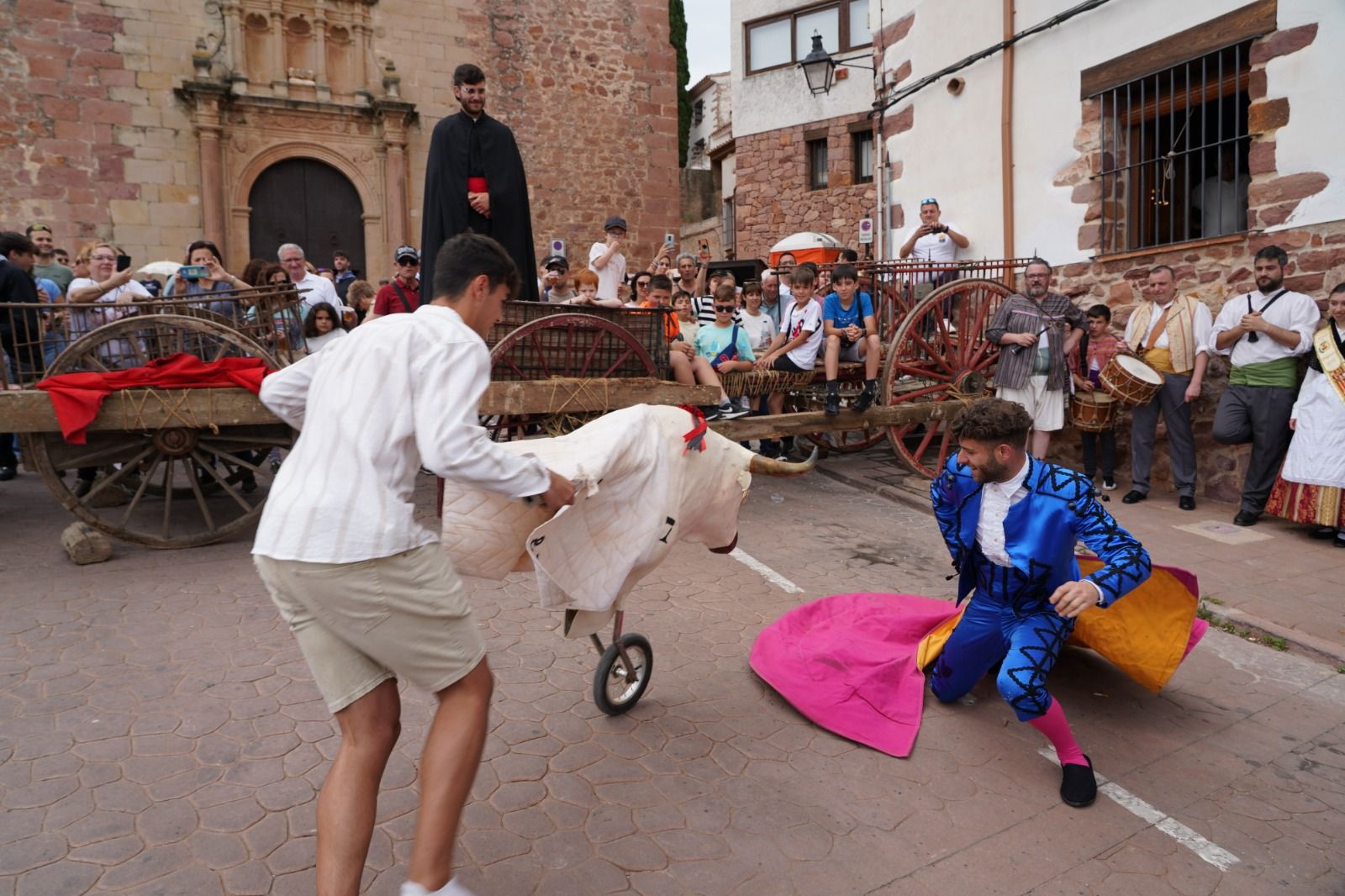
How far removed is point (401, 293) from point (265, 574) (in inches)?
214

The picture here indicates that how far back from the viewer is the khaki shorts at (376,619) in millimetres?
1897

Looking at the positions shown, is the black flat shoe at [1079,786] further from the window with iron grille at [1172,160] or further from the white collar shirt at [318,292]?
the white collar shirt at [318,292]

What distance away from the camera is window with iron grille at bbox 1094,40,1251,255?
7.30 m

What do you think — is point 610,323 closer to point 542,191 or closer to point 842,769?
point 842,769

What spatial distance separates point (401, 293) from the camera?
6992mm

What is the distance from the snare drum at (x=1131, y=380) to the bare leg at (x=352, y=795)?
664cm

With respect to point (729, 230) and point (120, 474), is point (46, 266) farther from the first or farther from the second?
point (729, 230)

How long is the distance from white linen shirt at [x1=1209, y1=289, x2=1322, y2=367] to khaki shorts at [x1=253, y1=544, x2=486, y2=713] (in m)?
6.66

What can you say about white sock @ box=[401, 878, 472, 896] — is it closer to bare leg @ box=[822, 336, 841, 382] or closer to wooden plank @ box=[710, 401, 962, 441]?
wooden plank @ box=[710, 401, 962, 441]

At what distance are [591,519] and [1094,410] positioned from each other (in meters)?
6.19

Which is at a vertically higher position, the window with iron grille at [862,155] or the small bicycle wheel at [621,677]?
the window with iron grille at [862,155]

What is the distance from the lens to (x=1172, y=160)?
25.1ft

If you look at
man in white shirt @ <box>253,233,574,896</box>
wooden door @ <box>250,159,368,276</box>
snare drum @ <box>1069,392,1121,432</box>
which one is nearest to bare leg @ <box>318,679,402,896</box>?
man in white shirt @ <box>253,233,574,896</box>

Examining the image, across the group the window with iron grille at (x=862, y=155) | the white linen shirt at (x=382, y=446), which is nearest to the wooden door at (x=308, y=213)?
the window with iron grille at (x=862, y=155)
